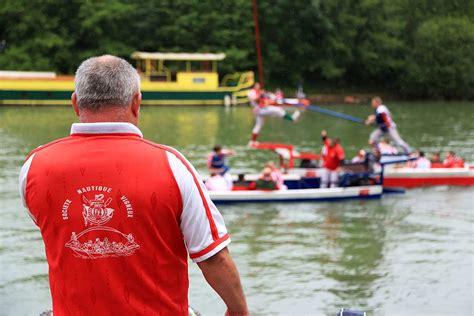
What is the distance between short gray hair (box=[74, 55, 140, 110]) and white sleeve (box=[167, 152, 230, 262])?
267 millimetres

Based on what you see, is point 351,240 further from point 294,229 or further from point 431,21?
point 431,21

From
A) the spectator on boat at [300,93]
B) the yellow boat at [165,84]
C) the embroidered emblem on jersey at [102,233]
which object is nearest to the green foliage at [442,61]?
the spectator on boat at [300,93]

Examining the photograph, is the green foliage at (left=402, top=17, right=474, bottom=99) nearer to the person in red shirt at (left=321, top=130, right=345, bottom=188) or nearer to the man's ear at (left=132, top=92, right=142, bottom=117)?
the person in red shirt at (left=321, top=130, right=345, bottom=188)

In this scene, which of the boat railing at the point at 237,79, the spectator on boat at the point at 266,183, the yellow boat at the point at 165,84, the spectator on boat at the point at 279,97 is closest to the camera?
the spectator on boat at the point at 266,183

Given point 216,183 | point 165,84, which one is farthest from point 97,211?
point 165,84

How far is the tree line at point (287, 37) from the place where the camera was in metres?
51.8

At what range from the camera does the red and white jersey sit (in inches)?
98.5

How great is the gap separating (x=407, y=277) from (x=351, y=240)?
7.82 ft

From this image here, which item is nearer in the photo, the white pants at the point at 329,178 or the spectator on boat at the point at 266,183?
the spectator on boat at the point at 266,183

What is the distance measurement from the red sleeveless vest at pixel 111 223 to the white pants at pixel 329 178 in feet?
46.1

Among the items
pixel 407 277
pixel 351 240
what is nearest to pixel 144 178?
pixel 407 277

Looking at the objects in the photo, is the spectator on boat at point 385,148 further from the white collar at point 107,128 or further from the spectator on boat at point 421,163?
the white collar at point 107,128

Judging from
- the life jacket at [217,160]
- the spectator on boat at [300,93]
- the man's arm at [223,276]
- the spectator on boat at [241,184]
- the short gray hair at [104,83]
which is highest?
the short gray hair at [104,83]

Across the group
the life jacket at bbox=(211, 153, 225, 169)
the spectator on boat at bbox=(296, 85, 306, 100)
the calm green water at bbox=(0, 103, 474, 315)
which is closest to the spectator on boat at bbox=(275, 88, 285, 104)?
the spectator on boat at bbox=(296, 85, 306, 100)
